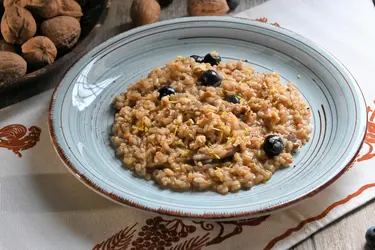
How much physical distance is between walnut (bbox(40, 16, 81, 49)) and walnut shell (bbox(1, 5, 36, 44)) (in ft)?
0.22

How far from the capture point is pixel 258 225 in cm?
187

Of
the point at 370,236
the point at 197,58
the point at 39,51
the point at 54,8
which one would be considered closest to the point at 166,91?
the point at 197,58

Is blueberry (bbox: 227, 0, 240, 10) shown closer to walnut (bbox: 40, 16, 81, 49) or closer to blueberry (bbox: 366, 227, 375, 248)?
walnut (bbox: 40, 16, 81, 49)

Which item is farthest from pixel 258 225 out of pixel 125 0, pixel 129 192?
pixel 125 0

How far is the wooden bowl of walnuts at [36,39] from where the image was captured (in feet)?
7.75

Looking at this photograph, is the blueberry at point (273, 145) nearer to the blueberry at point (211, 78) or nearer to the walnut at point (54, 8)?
the blueberry at point (211, 78)

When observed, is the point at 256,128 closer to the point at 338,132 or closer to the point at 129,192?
the point at 338,132

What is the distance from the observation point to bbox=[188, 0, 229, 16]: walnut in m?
2.86

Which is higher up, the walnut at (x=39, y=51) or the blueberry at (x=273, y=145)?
the blueberry at (x=273, y=145)

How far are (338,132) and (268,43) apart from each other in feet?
2.15

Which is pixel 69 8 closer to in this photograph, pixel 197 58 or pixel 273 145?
pixel 197 58

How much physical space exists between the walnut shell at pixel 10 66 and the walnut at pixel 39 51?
6cm

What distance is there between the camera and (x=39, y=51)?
2.42 metres

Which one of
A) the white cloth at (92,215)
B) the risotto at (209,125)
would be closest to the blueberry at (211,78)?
the risotto at (209,125)
